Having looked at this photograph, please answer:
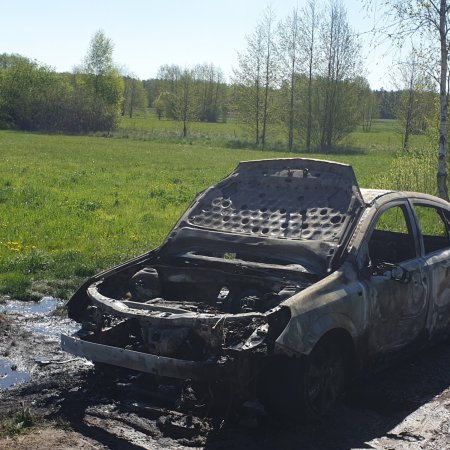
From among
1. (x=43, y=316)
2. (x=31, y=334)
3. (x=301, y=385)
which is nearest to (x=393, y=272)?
(x=301, y=385)

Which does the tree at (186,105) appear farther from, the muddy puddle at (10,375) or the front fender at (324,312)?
the front fender at (324,312)

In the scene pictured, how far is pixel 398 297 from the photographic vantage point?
5.76 m

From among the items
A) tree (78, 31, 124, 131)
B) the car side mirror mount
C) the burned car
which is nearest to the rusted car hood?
the burned car

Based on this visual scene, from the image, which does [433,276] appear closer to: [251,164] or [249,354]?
[251,164]

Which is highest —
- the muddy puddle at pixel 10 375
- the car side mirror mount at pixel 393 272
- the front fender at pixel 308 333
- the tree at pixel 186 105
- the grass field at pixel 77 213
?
the tree at pixel 186 105

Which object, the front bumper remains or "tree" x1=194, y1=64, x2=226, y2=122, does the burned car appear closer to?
the front bumper remains

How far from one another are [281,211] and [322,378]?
167 centimetres

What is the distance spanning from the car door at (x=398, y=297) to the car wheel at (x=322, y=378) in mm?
415

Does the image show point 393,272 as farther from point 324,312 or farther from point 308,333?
point 308,333

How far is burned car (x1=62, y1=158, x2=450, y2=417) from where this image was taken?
4.67 metres

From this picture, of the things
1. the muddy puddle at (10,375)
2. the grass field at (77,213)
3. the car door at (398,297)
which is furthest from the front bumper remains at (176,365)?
the grass field at (77,213)

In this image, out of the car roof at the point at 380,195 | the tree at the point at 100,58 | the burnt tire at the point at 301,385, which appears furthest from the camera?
the tree at the point at 100,58

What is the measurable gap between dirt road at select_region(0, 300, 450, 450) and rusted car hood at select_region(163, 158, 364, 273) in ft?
3.92

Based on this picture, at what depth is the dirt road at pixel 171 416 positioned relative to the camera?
461cm
